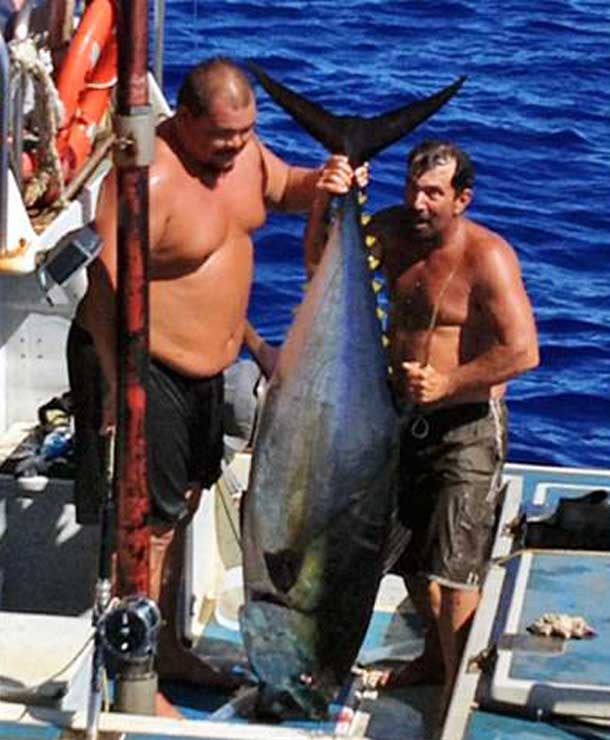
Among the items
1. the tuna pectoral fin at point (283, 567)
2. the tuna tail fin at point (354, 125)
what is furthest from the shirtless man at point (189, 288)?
the tuna pectoral fin at point (283, 567)

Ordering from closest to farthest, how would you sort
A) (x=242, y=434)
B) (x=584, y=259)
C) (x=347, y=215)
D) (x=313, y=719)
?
(x=347, y=215)
(x=313, y=719)
(x=242, y=434)
(x=584, y=259)

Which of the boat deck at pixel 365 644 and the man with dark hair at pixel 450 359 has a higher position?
the man with dark hair at pixel 450 359

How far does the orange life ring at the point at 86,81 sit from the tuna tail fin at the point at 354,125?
6.29ft

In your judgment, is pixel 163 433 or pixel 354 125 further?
pixel 163 433

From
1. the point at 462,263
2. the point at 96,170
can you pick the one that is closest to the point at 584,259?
the point at 96,170

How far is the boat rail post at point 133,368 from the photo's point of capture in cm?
503

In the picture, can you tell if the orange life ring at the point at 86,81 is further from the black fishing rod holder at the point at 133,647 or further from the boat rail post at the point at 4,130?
the black fishing rod holder at the point at 133,647

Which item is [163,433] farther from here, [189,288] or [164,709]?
[164,709]

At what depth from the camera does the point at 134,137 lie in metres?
5.04

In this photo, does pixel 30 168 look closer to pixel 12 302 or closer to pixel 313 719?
pixel 12 302

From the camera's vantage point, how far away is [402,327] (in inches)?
247

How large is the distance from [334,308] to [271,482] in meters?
0.44

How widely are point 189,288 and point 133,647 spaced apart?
3.89 ft

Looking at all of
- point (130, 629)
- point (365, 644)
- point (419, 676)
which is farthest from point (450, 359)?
point (130, 629)
